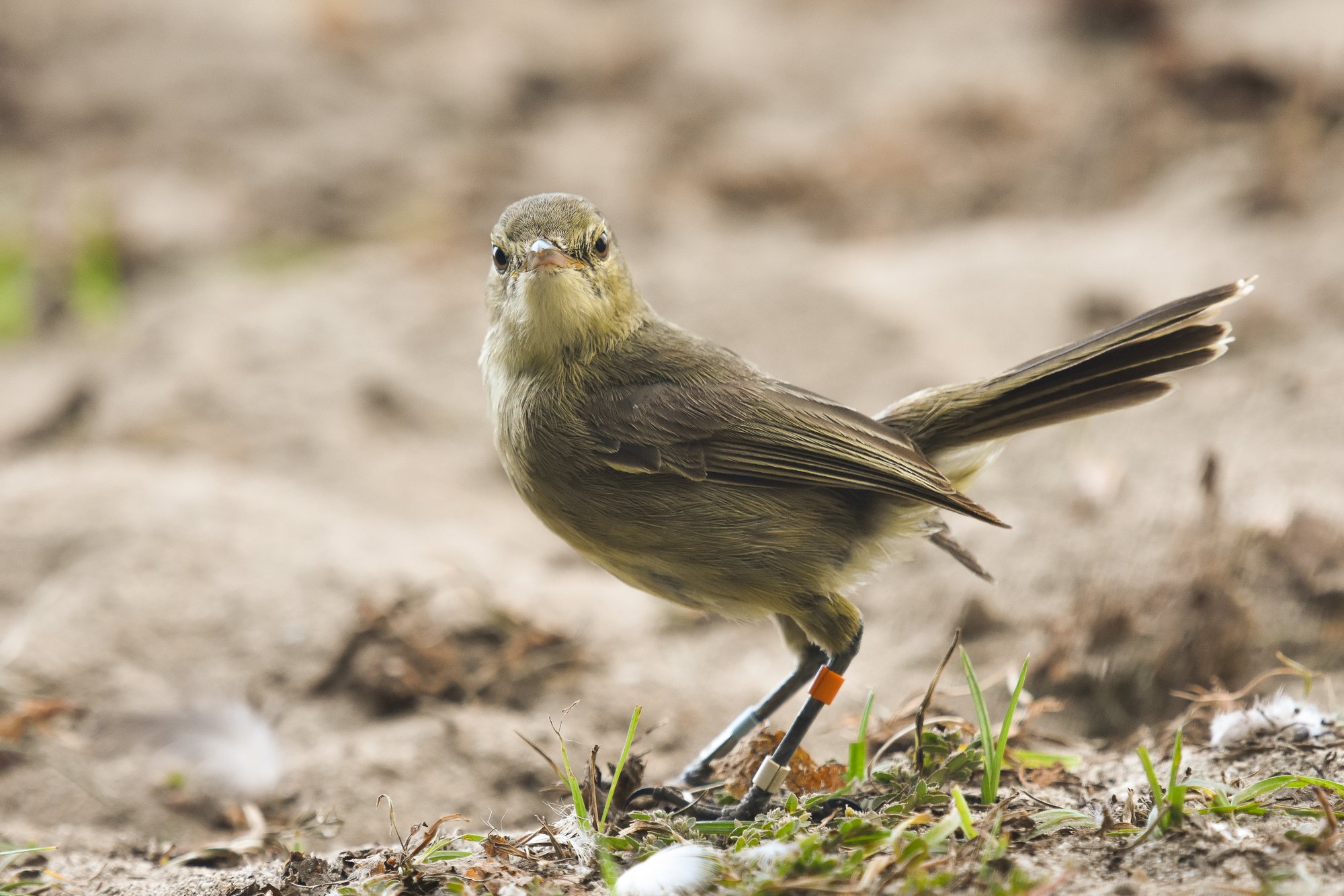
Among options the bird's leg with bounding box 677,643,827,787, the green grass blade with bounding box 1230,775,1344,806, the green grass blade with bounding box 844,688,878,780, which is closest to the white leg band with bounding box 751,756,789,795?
the green grass blade with bounding box 844,688,878,780

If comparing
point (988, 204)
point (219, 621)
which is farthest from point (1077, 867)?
point (988, 204)

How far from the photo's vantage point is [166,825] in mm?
4098

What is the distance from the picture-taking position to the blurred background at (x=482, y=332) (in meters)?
4.50

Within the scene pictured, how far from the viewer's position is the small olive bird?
3.68 metres

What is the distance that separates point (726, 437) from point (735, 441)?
34 millimetres

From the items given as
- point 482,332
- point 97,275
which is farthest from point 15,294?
point 482,332

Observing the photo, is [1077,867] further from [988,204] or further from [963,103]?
[963,103]

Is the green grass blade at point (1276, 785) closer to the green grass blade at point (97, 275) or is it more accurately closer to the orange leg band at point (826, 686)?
the orange leg band at point (826, 686)

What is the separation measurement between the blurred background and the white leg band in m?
0.65

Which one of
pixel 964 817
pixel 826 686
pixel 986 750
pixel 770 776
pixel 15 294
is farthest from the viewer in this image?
pixel 15 294

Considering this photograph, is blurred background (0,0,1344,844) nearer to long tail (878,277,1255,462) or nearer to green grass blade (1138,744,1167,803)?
long tail (878,277,1255,462)

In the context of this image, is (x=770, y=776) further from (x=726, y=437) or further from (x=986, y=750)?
(x=726, y=437)

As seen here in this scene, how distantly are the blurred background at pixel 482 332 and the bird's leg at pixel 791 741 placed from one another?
0.61m

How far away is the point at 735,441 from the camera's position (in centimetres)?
383
